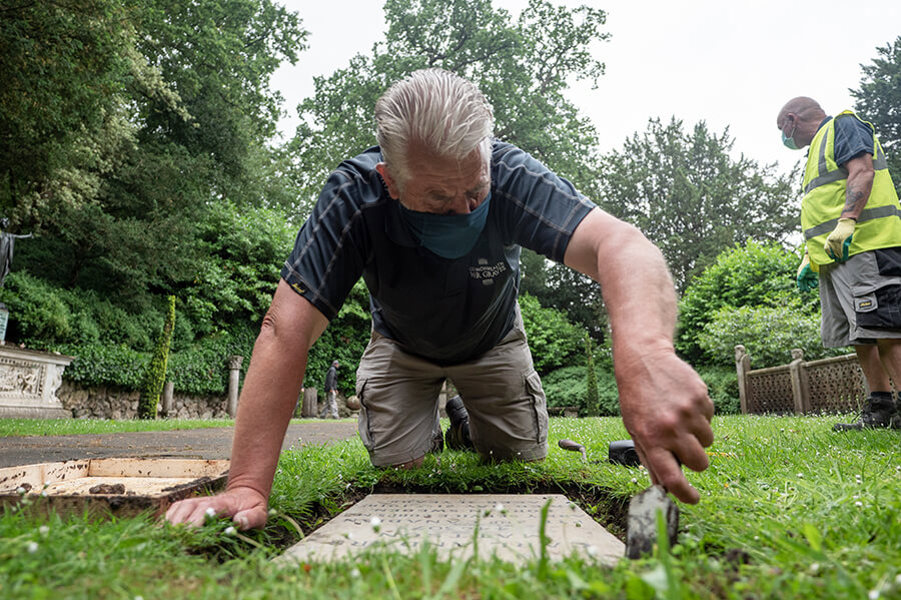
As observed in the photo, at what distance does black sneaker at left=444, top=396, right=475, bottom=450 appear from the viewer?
3.59 meters

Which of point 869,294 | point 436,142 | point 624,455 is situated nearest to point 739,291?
point 869,294

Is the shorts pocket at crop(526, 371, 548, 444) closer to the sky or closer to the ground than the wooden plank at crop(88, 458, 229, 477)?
closer to the sky

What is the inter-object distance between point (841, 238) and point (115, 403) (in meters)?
15.7

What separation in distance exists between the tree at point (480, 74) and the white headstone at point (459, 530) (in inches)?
785

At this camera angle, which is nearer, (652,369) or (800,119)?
(652,369)

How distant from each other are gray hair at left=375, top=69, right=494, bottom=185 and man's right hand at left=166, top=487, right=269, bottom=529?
3.48 ft

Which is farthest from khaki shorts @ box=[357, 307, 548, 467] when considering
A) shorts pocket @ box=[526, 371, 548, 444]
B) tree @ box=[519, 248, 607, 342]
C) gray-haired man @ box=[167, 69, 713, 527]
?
tree @ box=[519, 248, 607, 342]

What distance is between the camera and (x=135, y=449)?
14.9 ft

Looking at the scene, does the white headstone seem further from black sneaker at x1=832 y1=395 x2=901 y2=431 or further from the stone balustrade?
the stone balustrade

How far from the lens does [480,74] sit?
71.6ft

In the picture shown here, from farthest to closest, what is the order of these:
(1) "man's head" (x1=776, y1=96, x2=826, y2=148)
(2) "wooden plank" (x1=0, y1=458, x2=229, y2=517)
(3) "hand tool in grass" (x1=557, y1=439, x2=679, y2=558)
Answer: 1. (1) "man's head" (x1=776, y1=96, x2=826, y2=148)
2. (2) "wooden plank" (x1=0, y1=458, x2=229, y2=517)
3. (3) "hand tool in grass" (x1=557, y1=439, x2=679, y2=558)

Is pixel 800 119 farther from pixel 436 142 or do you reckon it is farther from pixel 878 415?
pixel 436 142

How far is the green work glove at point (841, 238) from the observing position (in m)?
3.34

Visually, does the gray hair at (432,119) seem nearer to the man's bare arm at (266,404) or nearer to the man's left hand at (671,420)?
the man's bare arm at (266,404)
